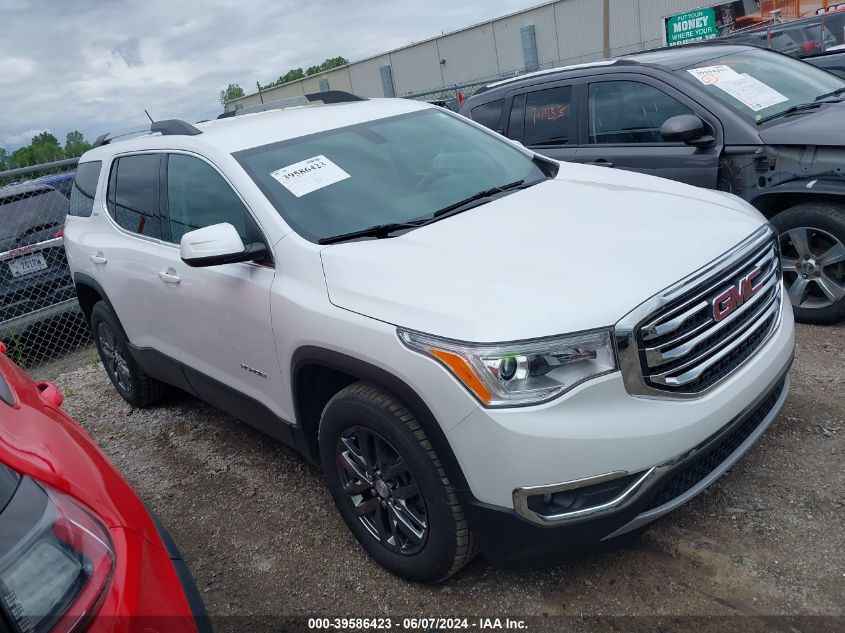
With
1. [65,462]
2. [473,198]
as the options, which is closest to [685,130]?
[473,198]

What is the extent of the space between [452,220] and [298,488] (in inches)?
65.2

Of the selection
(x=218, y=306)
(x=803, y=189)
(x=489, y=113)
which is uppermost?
(x=489, y=113)

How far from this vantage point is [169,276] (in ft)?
12.3

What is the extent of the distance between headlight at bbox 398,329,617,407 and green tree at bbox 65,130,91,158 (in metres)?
8.05

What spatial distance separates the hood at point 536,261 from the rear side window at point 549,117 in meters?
2.44

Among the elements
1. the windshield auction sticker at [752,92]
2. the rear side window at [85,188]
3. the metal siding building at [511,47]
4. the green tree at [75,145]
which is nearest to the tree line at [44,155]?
the green tree at [75,145]

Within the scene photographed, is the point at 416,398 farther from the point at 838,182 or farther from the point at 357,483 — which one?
the point at 838,182

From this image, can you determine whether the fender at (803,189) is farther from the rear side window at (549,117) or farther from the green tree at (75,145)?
the green tree at (75,145)

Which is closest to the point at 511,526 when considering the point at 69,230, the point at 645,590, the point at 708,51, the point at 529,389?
the point at 529,389

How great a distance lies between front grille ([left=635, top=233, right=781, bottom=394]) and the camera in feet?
7.76

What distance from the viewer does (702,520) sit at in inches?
117

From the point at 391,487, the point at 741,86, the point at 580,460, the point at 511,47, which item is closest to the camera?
the point at 580,460

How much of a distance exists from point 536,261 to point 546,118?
11.5ft

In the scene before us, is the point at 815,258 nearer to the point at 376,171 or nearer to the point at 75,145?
the point at 376,171
